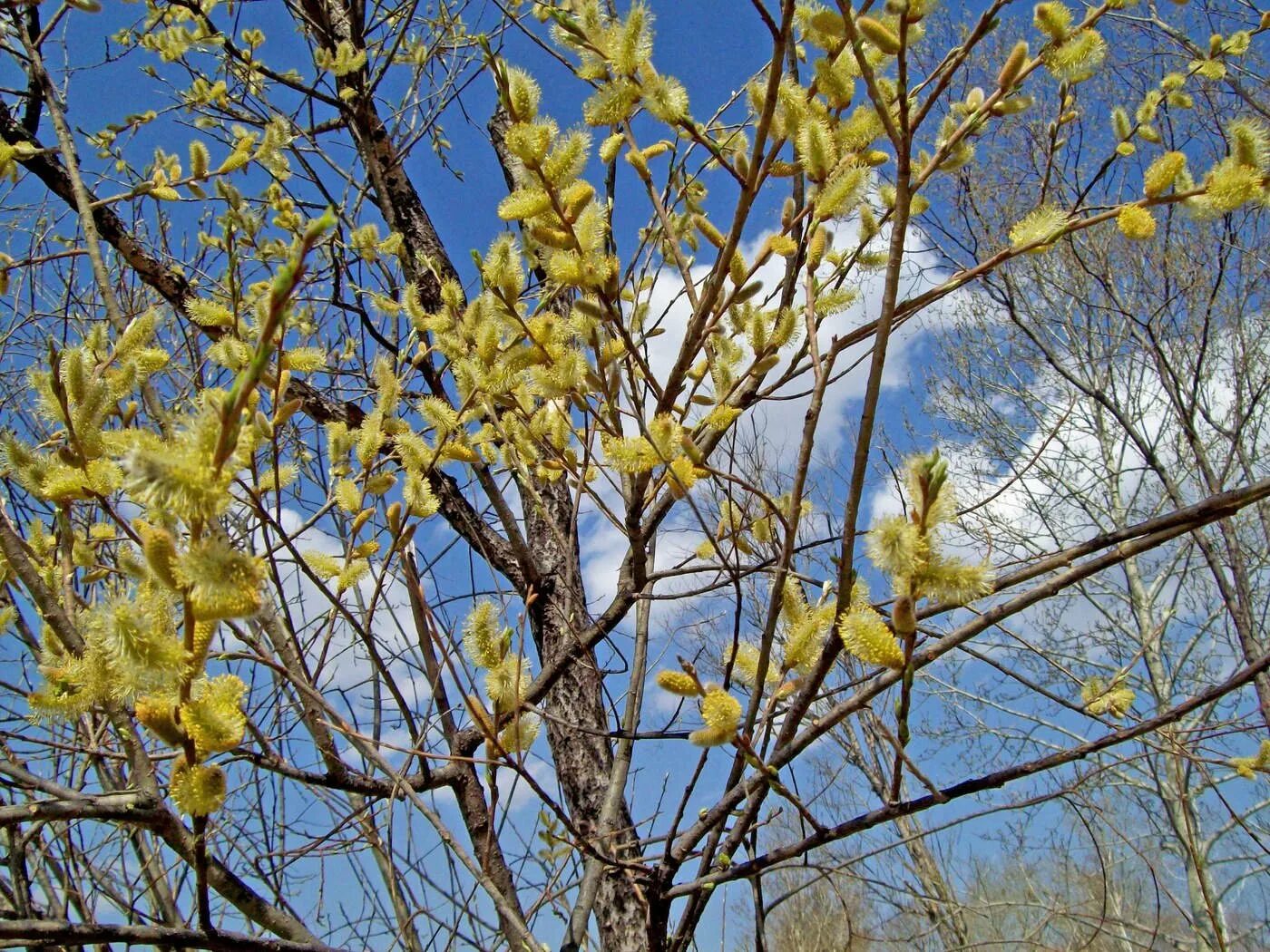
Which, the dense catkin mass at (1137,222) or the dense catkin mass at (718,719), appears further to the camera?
the dense catkin mass at (1137,222)

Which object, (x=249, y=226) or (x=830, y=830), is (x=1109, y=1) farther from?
(x=249, y=226)

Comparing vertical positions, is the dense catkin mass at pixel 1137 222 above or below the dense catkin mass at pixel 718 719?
above

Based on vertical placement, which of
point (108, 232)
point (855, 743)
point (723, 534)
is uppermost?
point (108, 232)

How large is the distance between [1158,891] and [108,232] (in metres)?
2.88

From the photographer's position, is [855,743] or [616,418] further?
[855,743]

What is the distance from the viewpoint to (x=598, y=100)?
1.04 metres

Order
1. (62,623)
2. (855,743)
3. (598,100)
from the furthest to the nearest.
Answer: (855,743), (598,100), (62,623)

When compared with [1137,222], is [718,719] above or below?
below

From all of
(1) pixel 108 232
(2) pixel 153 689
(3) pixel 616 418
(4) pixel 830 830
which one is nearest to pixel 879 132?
(3) pixel 616 418

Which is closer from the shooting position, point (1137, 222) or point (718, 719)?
point (718, 719)

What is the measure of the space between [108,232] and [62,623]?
1.97 m

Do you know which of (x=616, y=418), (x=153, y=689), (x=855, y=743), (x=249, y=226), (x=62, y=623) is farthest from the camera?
(x=855, y=743)

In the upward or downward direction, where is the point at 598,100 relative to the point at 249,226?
downward

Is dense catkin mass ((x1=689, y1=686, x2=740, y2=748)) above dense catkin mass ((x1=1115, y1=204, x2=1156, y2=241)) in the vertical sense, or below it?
below
